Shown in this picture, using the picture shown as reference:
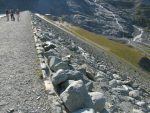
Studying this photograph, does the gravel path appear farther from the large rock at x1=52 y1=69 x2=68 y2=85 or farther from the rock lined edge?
the large rock at x1=52 y1=69 x2=68 y2=85

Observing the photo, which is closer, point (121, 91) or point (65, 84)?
point (65, 84)

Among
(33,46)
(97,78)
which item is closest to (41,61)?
(97,78)

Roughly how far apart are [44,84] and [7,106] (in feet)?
12.9

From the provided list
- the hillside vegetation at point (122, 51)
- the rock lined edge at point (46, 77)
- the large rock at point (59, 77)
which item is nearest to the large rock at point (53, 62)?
the rock lined edge at point (46, 77)

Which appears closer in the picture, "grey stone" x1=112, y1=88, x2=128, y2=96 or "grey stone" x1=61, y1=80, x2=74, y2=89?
"grey stone" x1=61, y1=80, x2=74, y2=89

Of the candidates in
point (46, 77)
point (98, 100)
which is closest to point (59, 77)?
point (46, 77)

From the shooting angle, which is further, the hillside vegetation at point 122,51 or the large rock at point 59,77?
the hillside vegetation at point 122,51

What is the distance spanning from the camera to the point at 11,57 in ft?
98.4

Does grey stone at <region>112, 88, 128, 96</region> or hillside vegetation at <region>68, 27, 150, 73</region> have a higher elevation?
grey stone at <region>112, 88, 128, 96</region>

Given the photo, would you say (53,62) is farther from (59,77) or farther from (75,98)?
(75,98)

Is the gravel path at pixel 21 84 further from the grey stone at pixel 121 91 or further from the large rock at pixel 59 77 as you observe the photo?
the grey stone at pixel 121 91

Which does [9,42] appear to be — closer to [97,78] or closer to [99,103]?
[97,78]

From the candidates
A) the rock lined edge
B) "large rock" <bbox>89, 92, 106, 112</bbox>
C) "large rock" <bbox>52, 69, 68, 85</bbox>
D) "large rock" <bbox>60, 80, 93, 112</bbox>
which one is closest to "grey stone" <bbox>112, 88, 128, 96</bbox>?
the rock lined edge

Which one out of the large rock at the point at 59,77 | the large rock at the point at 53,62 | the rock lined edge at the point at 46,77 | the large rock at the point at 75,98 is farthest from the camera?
the large rock at the point at 53,62
